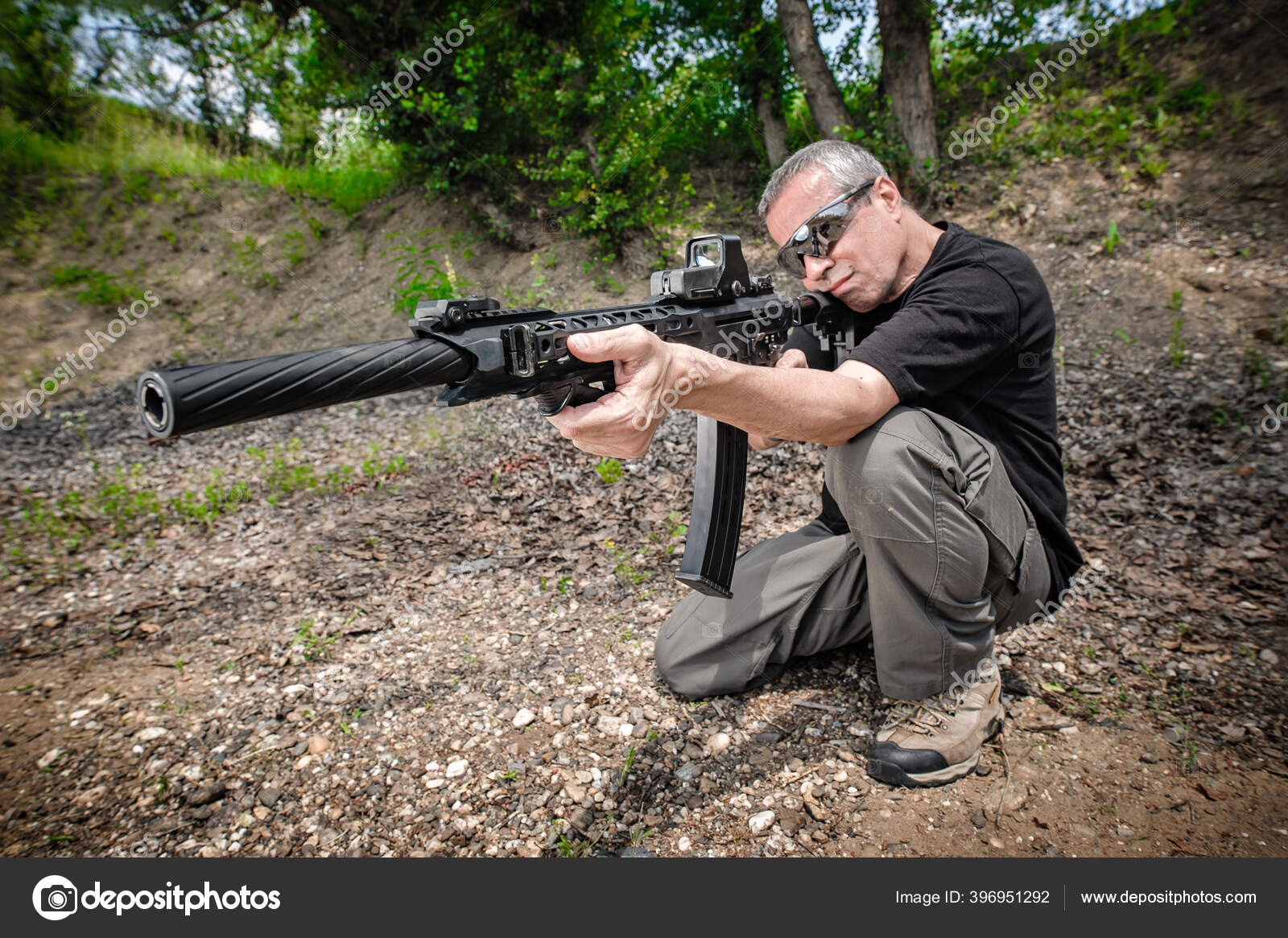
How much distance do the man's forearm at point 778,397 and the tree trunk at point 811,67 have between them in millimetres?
5939

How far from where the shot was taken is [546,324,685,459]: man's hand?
1884 millimetres

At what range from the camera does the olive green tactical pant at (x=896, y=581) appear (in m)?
2.22

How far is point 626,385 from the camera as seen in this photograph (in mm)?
1966

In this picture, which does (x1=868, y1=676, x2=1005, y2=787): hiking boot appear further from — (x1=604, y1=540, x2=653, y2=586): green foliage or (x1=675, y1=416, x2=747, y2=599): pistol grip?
(x1=604, y1=540, x2=653, y2=586): green foliage

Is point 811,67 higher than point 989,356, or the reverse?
point 811,67

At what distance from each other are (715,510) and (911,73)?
22.1 feet

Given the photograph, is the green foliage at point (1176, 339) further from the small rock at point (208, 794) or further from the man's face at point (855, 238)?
the small rock at point (208, 794)

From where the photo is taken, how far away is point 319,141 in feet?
28.2

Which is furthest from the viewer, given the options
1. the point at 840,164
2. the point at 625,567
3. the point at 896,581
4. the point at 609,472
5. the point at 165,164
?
the point at 165,164

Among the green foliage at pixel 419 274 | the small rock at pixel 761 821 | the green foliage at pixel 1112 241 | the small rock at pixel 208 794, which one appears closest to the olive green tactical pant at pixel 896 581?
the small rock at pixel 761 821
